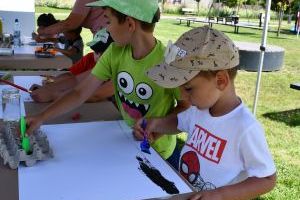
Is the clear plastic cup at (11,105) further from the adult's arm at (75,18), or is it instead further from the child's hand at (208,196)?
the adult's arm at (75,18)

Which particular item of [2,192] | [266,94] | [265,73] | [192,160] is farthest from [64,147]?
[265,73]

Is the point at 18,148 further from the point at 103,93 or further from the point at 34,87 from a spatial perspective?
the point at 34,87

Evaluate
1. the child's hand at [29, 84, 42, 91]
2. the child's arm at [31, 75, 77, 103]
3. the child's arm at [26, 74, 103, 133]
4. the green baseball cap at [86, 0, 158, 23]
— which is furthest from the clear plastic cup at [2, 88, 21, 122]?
the green baseball cap at [86, 0, 158, 23]

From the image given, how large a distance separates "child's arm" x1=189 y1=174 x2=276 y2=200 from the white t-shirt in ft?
0.07

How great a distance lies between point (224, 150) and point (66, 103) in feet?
2.47

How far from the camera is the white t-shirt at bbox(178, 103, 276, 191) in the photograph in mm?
1209

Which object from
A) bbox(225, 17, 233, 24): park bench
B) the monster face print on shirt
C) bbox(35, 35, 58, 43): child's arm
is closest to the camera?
the monster face print on shirt

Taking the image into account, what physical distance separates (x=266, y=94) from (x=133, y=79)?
14.6ft

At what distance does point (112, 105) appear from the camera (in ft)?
6.74

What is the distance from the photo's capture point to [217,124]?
135cm

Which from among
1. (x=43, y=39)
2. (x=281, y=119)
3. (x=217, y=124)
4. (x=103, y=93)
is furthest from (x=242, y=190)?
(x=281, y=119)

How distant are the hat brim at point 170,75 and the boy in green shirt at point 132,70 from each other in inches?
14.0

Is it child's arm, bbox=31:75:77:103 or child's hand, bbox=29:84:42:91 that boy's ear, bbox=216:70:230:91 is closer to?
child's arm, bbox=31:75:77:103

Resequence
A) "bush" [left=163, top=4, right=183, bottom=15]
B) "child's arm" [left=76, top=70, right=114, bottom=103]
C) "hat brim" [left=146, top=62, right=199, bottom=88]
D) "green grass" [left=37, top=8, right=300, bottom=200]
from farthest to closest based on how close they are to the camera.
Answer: "bush" [left=163, top=4, right=183, bottom=15], "green grass" [left=37, top=8, right=300, bottom=200], "child's arm" [left=76, top=70, right=114, bottom=103], "hat brim" [left=146, top=62, right=199, bottom=88]
